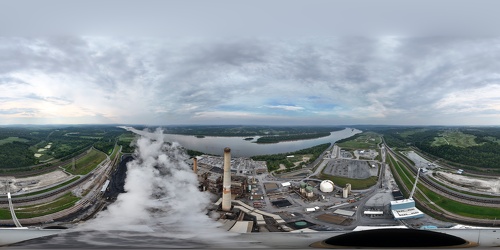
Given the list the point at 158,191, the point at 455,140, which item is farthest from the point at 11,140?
the point at 455,140

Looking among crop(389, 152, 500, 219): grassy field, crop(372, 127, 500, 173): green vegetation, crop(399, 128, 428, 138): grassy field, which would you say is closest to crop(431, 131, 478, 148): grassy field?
A: crop(372, 127, 500, 173): green vegetation

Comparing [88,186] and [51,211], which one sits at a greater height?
[88,186]

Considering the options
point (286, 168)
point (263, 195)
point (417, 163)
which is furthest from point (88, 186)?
point (417, 163)

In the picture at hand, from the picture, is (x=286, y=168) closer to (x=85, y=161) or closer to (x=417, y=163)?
(x=417, y=163)

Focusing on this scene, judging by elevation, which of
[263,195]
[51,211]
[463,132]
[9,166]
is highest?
[463,132]

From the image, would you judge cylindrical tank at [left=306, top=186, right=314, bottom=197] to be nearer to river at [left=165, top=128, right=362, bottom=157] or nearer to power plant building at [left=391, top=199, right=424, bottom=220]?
power plant building at [left=391, top=199, right=424, bottom=220]

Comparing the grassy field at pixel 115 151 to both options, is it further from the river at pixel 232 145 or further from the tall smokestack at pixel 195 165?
the tall smokestack at pixel 195 165
